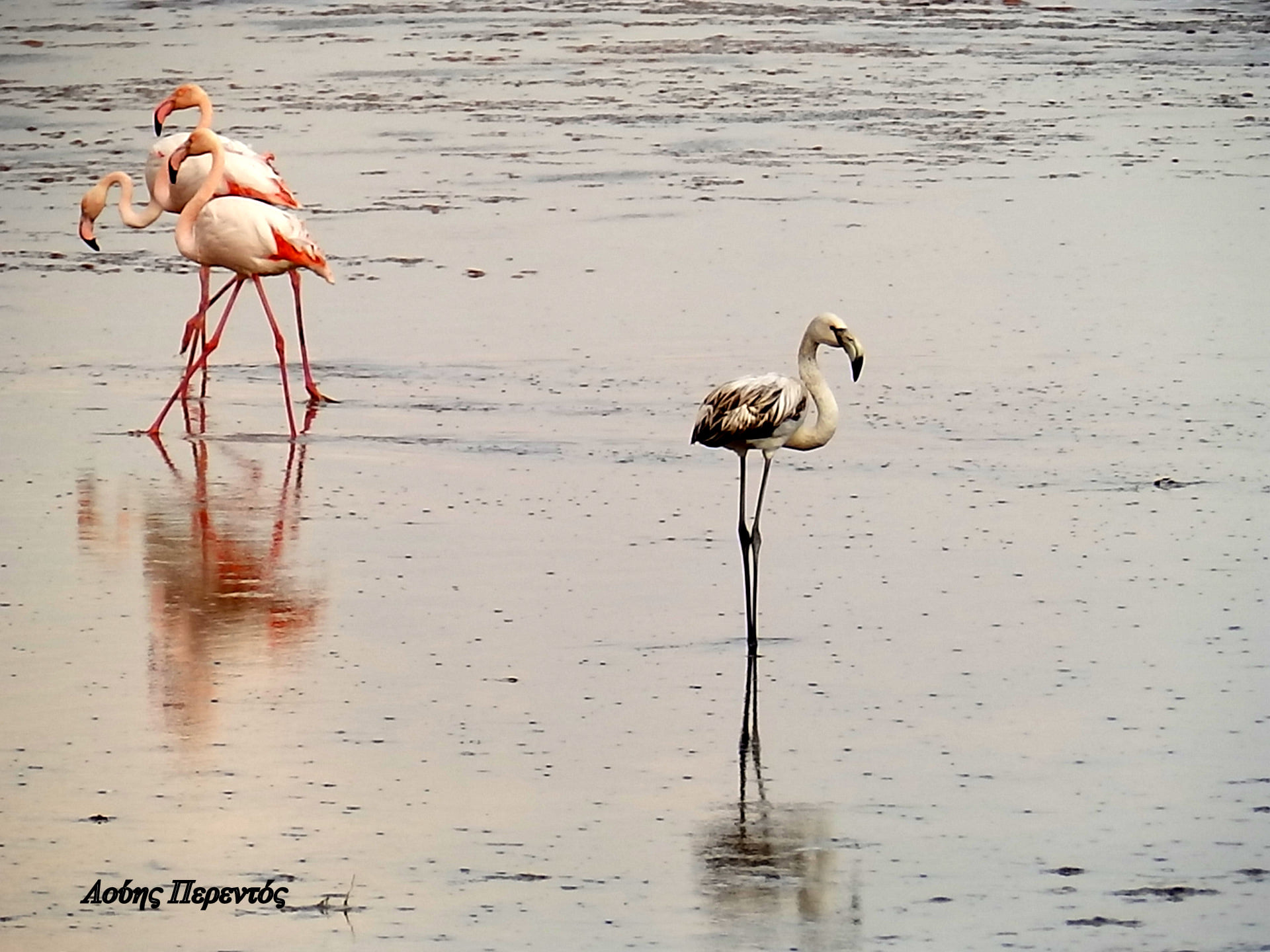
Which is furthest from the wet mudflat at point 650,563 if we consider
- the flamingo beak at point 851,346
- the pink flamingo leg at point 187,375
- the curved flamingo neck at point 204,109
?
the curved flamingo neck at point 204,109

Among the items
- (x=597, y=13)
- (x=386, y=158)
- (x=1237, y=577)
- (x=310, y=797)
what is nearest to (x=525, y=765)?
(x=310, y=797)

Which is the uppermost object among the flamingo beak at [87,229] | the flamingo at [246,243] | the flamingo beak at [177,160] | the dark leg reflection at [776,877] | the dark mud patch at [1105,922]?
Result: the flamingo beak at [177,160]

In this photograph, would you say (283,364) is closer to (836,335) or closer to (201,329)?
(201,329)

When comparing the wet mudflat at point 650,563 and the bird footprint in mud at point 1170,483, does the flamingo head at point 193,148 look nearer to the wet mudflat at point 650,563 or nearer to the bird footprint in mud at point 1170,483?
the wet mudflat at point 650,563

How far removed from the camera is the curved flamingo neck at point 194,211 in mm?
13961

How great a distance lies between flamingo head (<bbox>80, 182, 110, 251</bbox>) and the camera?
15.2m

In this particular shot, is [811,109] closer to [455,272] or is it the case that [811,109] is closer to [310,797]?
[455,272]

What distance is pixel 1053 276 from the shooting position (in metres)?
16.8

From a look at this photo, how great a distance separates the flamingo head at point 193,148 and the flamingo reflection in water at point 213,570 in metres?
3.04

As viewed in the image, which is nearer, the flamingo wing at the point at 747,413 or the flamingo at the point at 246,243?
the flamingo wing at the point at 747,413

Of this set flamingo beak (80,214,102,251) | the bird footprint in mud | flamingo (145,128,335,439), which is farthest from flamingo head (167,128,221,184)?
the bird footprint in mud

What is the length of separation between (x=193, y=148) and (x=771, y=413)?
6.75 meters

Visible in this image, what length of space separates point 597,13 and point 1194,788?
92.3ft

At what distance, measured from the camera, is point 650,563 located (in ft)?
33.3
